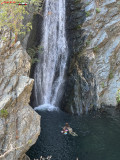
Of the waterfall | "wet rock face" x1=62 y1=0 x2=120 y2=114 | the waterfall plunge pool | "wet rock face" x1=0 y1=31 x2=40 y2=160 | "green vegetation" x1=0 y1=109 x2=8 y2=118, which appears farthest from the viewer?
the waterfall

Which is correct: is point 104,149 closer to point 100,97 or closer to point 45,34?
point 100,97

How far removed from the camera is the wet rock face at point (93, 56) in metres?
20.2

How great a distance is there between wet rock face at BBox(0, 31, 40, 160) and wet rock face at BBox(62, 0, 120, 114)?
895 centimetres

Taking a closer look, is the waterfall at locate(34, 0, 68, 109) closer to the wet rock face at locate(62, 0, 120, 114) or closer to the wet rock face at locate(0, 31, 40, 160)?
the wet rock face at locate(62, 0, 120, 114)

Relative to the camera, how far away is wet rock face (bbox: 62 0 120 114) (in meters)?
20.2

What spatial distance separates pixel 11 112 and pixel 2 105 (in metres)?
0.83

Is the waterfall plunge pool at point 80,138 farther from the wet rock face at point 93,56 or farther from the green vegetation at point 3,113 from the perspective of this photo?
the green vegetation at point 3,113

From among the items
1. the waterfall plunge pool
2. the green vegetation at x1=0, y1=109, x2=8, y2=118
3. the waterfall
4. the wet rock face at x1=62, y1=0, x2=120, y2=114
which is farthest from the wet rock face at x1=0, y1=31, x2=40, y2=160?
the wet rock face at x1=62, y1=0, x2=120, y2=114

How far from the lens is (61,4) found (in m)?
22.1

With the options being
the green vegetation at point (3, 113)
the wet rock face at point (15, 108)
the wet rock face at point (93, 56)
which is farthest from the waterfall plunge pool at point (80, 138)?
the green vegetation at point (3, 113)

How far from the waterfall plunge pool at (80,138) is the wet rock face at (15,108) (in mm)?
3046

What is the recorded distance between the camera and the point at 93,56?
67.0ft

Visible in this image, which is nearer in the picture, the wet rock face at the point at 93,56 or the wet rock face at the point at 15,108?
the wet rock face at the point at 15,108

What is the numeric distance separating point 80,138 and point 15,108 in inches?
289
